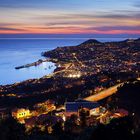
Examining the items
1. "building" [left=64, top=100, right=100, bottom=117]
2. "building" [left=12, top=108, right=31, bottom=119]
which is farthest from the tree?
"building" [left=12, top=108, right=31, bottom=119]

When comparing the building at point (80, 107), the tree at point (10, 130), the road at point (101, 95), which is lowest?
the road at point (101, 95)

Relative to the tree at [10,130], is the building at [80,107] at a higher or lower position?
lower

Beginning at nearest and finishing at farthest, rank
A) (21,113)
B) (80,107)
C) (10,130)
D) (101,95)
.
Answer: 1. (10,130)
2. (80,107)
3. (21,113)
4. (101,95)

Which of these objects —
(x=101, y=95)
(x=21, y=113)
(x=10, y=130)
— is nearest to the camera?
(x=10, y=130)

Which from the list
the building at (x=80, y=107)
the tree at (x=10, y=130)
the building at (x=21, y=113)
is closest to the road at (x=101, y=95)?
Result: the building at (x=80, y=107)

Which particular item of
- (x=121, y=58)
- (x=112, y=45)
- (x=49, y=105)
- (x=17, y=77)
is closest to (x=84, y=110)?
(x=49, y=105)

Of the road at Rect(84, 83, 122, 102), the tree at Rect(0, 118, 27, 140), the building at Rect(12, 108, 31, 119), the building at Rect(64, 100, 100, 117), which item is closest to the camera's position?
the tree at Rect(0, 118, 27, 140)

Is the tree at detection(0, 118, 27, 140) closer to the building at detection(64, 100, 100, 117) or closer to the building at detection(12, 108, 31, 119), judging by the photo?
the building at detection(64, 100, 100, 117)

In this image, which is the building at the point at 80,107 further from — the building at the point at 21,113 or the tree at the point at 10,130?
the tree at the point at 10,130

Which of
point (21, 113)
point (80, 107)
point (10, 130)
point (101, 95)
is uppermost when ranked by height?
point (10, 130)

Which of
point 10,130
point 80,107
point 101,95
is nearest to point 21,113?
point 80,107

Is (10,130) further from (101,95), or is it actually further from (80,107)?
(101,95)
